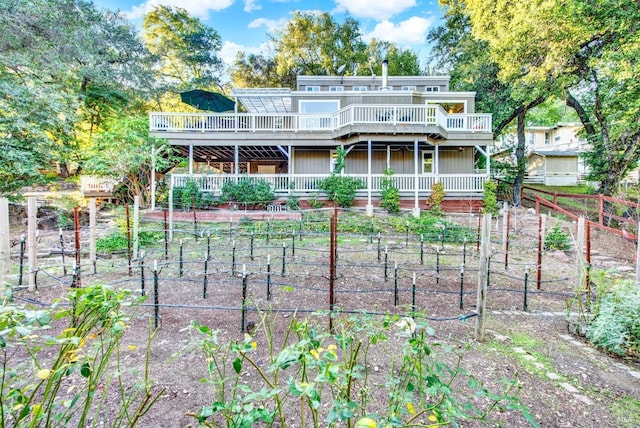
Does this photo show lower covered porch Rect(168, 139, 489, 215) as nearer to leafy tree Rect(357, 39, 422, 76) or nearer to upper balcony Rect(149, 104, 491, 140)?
upper balcony Rect(149, 104, 491, 140)

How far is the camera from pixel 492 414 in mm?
2482

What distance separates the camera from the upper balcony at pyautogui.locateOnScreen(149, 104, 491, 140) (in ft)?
41.3

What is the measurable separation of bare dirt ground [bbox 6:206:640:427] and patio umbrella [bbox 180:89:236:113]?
921cm

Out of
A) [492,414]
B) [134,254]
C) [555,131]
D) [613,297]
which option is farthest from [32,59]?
[555,131]

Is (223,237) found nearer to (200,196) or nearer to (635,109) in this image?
(200,196)

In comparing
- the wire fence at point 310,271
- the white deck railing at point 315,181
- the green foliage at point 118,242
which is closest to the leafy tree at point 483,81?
the white deck railing at point 315,181

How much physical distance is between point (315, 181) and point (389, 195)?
10.5 feet

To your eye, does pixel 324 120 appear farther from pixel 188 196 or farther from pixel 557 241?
pixel 557 241

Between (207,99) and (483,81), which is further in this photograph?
(483,81)

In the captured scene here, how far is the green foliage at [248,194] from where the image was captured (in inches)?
497

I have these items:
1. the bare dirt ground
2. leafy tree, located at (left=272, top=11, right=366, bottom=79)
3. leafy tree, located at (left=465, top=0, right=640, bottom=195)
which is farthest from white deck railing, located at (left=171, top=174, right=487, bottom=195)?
leafy tree, located at (left=272, top=11, right=366, bottom=79)

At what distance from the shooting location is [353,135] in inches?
527

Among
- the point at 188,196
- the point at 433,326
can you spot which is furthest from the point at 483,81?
the point at 433,326

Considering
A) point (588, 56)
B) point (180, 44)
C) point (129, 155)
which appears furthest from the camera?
point (180, 44)
